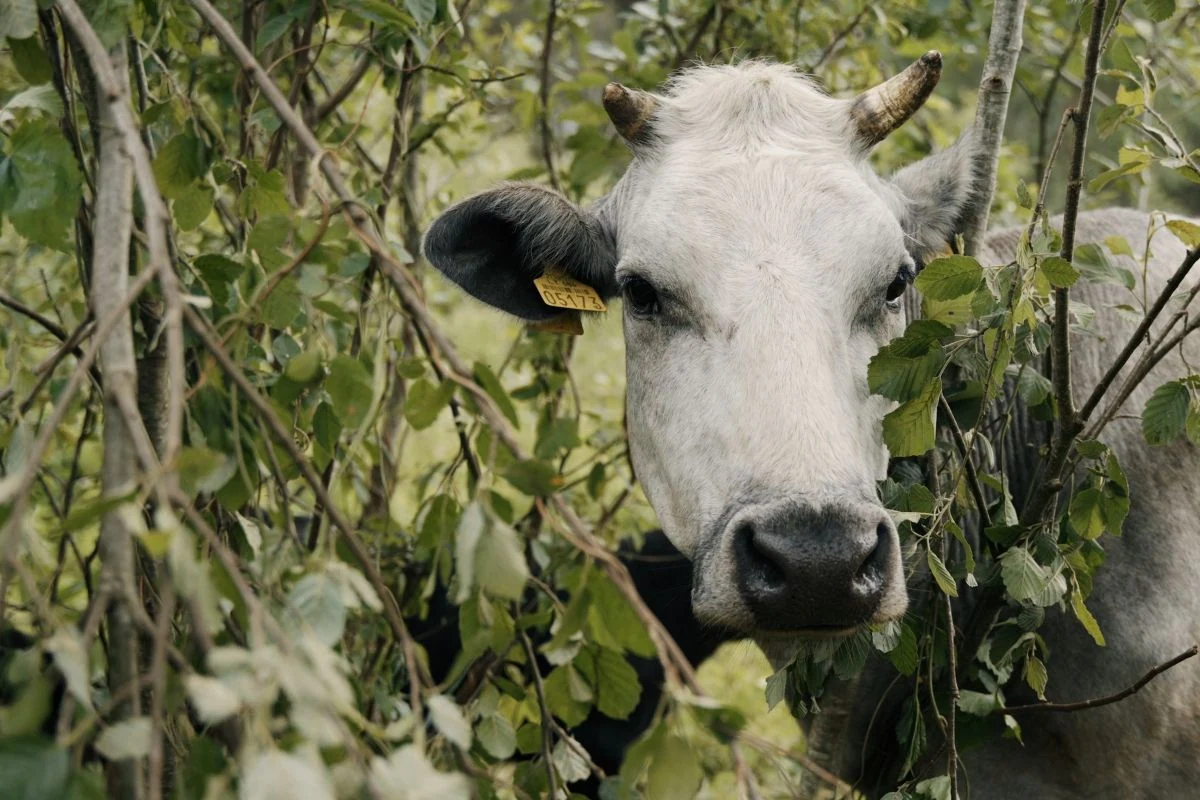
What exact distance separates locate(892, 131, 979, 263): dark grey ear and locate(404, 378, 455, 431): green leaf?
215 centimetres

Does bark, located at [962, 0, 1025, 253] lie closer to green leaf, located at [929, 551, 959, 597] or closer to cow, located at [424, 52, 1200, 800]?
cow, located at [424, 52, 1200, 800]

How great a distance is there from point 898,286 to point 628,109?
Answer: 986mm

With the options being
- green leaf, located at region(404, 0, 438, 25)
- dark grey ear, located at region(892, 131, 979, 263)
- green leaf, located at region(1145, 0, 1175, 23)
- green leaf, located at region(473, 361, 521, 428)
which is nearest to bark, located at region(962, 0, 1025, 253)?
dark grey ear, located at region(892, 131, 979, 263)

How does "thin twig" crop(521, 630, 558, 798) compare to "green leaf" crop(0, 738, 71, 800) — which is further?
"thin twig" crop(521, 630, 558, 798)

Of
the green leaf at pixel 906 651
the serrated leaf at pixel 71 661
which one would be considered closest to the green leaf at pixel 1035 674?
the green leaf at pixel 906 651

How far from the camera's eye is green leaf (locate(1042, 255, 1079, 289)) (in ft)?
8.68

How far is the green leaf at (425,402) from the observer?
2002mm

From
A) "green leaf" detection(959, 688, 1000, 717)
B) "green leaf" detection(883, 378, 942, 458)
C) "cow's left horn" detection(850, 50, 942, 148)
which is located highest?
"cow's left horn" detection(850, 50, 942, 148)

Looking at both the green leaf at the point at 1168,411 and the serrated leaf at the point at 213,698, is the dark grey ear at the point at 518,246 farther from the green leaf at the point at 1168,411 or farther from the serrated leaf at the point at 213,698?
the serrated leaf at the point at 213,698

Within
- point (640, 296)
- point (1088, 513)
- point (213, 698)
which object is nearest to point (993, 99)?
point (640, 296)

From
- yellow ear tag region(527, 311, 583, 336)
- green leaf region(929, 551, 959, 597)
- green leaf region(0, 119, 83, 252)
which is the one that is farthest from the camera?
yellow ear tag region(527, 311, 583, 336)

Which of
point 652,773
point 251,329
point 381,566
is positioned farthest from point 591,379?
point 652,773

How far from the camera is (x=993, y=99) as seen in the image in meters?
3.49

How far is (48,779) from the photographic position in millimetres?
1434
